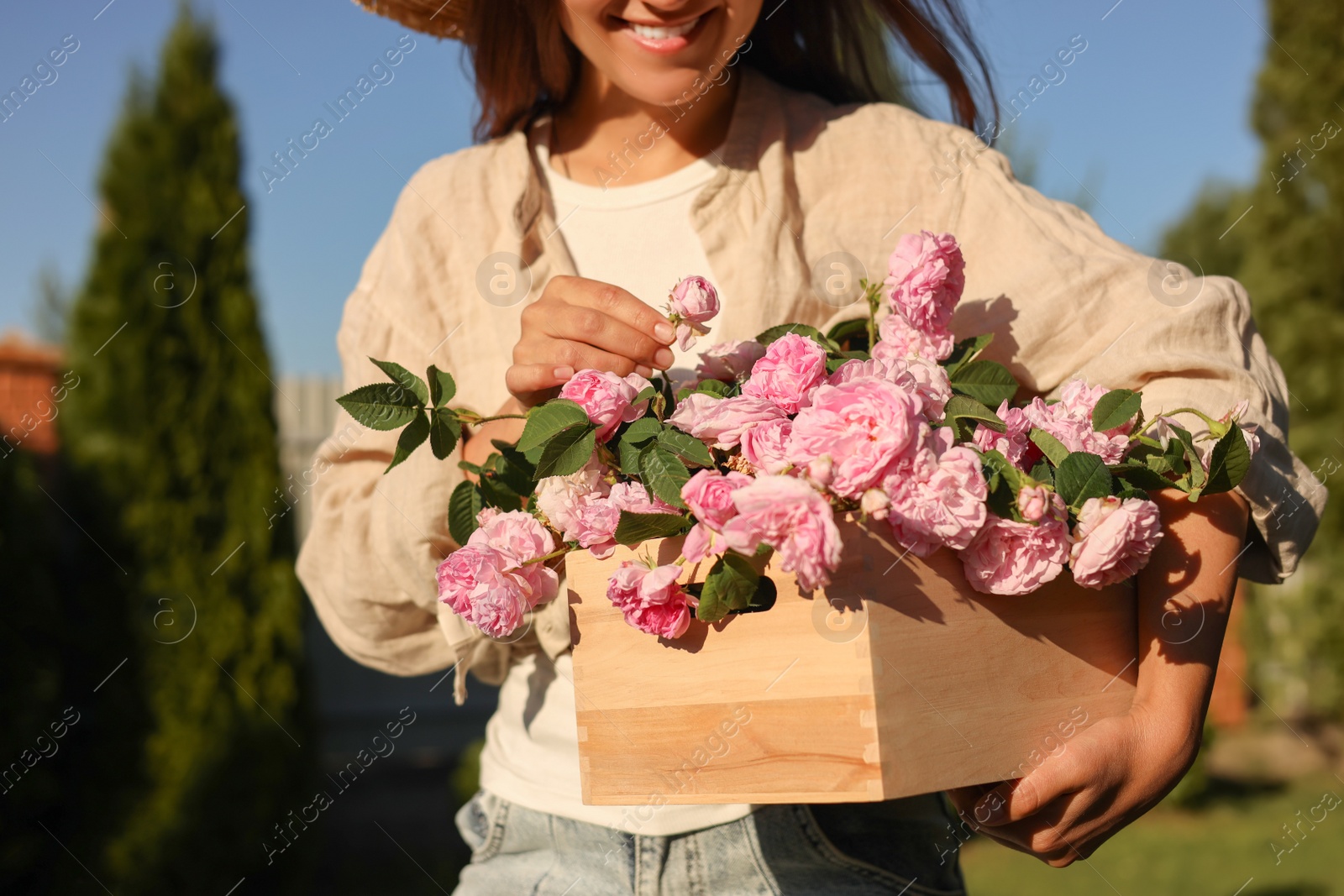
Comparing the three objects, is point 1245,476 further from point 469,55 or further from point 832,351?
point 469,55

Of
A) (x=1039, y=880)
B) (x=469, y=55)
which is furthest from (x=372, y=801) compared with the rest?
(x=469, y=55)

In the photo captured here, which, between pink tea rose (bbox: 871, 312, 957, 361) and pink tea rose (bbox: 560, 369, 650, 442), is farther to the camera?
pink tea rose (bbox: 871, 312, 957, 361)

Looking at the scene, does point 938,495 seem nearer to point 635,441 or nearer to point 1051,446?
point 1051,446

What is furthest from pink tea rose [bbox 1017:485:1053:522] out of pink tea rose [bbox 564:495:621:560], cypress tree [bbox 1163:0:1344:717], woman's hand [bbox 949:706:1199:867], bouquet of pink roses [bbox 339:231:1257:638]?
cypress tree [bbox 1163:0:1344:717]

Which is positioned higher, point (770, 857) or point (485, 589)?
point (485, 589)

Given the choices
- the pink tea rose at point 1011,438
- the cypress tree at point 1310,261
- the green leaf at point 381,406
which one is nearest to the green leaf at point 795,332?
the pink tea rose at point 1011,438

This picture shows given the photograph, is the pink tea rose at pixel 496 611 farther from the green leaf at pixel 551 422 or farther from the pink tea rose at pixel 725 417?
the pink tea rose at pixel 725 417

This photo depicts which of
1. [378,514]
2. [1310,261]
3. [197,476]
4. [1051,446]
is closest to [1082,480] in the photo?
[1051,446]

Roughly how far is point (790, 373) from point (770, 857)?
27.8 inches

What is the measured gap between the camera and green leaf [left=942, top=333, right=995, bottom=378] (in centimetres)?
141

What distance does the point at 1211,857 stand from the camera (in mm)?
6129

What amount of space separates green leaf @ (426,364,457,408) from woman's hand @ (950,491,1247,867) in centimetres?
80

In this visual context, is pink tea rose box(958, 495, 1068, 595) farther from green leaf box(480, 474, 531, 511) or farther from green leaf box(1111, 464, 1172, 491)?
green leaf box(480, 474, 531, 511)

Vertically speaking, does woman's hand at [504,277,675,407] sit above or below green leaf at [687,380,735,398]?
above
